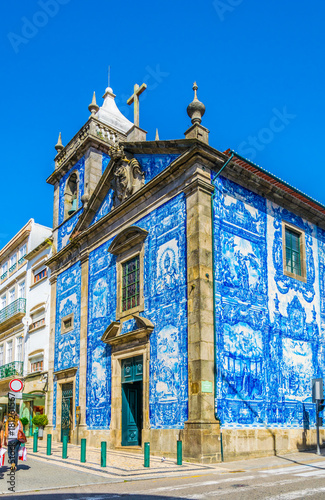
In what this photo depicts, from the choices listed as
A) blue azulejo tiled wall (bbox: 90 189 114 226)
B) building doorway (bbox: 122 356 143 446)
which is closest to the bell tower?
blue azulejo tiled wall (bbox: 90 189 114 226)

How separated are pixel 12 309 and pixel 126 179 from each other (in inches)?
595

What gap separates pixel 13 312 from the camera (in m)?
29.3

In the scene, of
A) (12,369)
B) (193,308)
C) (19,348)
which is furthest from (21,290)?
(193,308)

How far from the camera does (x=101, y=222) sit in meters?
19.3

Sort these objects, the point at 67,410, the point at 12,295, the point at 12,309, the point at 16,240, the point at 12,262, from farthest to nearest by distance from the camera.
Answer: the point at 12,262 < the point at 12,295 < the point at 16,240 < the point at 12,309 < the point at 67,410

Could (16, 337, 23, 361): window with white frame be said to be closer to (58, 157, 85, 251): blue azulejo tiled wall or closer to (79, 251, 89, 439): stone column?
(58, 157, 85, 251): blue azulejo tiled wall

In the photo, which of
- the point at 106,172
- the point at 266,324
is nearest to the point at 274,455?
the point at 266,324

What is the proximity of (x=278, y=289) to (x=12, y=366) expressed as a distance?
16915 mm

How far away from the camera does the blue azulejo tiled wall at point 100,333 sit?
1750 centimetres

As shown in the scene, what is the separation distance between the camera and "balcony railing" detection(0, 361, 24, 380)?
2681 cm

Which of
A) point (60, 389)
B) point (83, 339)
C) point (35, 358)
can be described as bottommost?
point (60, 389)

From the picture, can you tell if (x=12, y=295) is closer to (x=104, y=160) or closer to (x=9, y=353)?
(x=9, y=353)

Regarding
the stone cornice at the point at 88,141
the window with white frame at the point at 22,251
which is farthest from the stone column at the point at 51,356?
the window with white frame at the point at 22,251

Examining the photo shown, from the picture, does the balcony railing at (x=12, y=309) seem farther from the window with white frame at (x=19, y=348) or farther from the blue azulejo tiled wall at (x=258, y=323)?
the blue azulejo tiled wall at (x=258, y=323)
